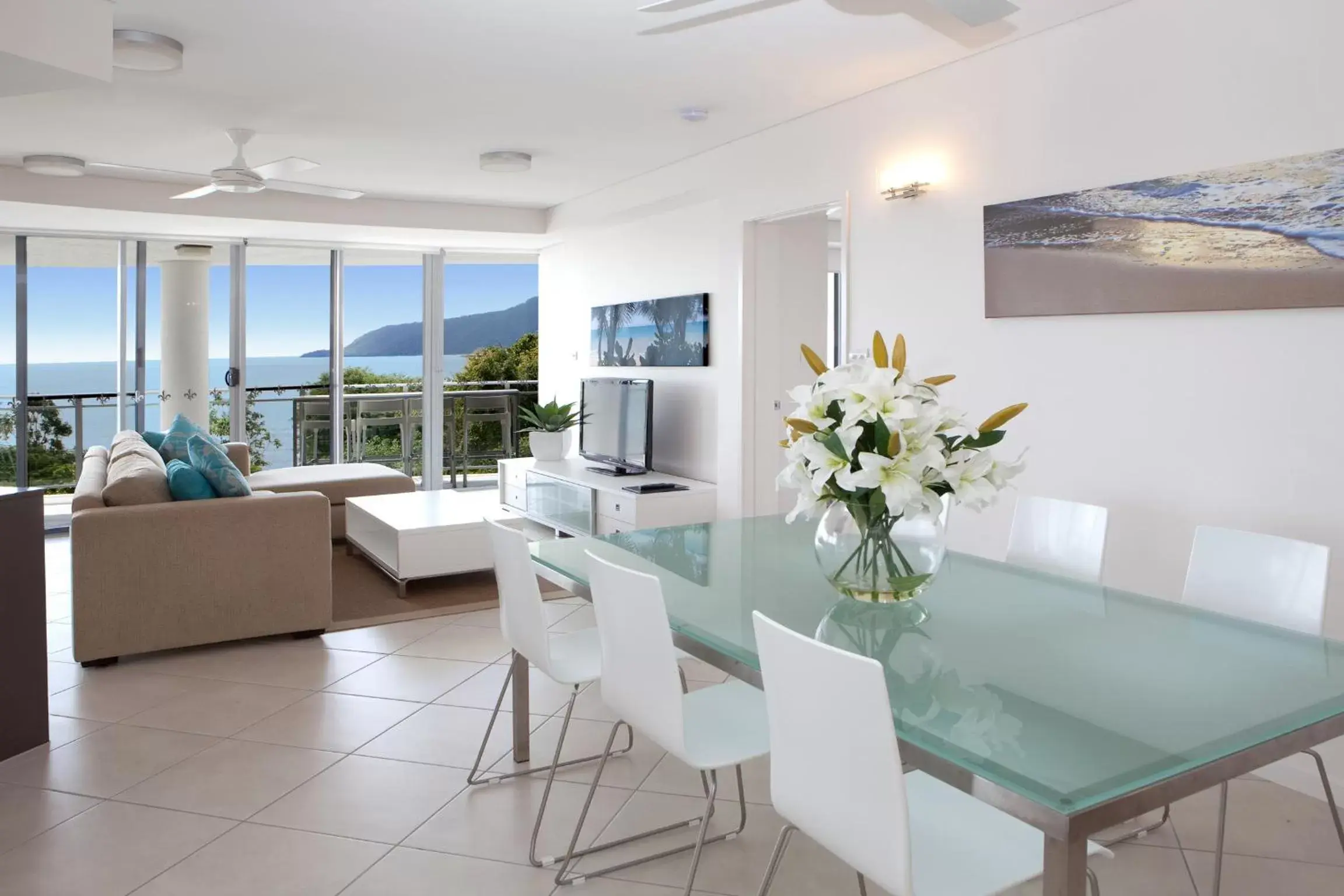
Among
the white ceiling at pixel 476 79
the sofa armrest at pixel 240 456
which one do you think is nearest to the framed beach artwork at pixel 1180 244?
the white ceiling at pixel 476 79

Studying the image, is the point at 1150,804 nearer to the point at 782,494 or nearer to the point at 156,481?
the point at 156,481

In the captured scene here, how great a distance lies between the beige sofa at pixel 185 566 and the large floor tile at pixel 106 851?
145 centimetres

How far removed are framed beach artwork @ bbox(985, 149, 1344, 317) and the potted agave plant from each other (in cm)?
397

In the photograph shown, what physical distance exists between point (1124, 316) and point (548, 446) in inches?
184

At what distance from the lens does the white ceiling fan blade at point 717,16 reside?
3371mm

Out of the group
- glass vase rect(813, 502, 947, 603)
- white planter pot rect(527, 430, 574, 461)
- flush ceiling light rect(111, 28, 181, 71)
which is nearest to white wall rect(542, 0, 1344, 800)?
glass vase rect(813, 502, 947, 603)

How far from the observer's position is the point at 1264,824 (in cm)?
281

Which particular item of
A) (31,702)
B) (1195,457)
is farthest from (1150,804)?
(31,702)

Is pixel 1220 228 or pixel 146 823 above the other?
pixel 1220 228

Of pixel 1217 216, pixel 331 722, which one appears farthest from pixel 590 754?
pixel 1217 216

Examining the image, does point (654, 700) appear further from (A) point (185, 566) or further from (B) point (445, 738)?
(A) point (185, 566)

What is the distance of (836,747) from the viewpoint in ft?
5.31

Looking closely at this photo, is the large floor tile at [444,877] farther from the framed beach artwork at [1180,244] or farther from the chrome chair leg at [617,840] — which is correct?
the framed beach artwork at [1180,244]

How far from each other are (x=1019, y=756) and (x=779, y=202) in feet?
13.8
